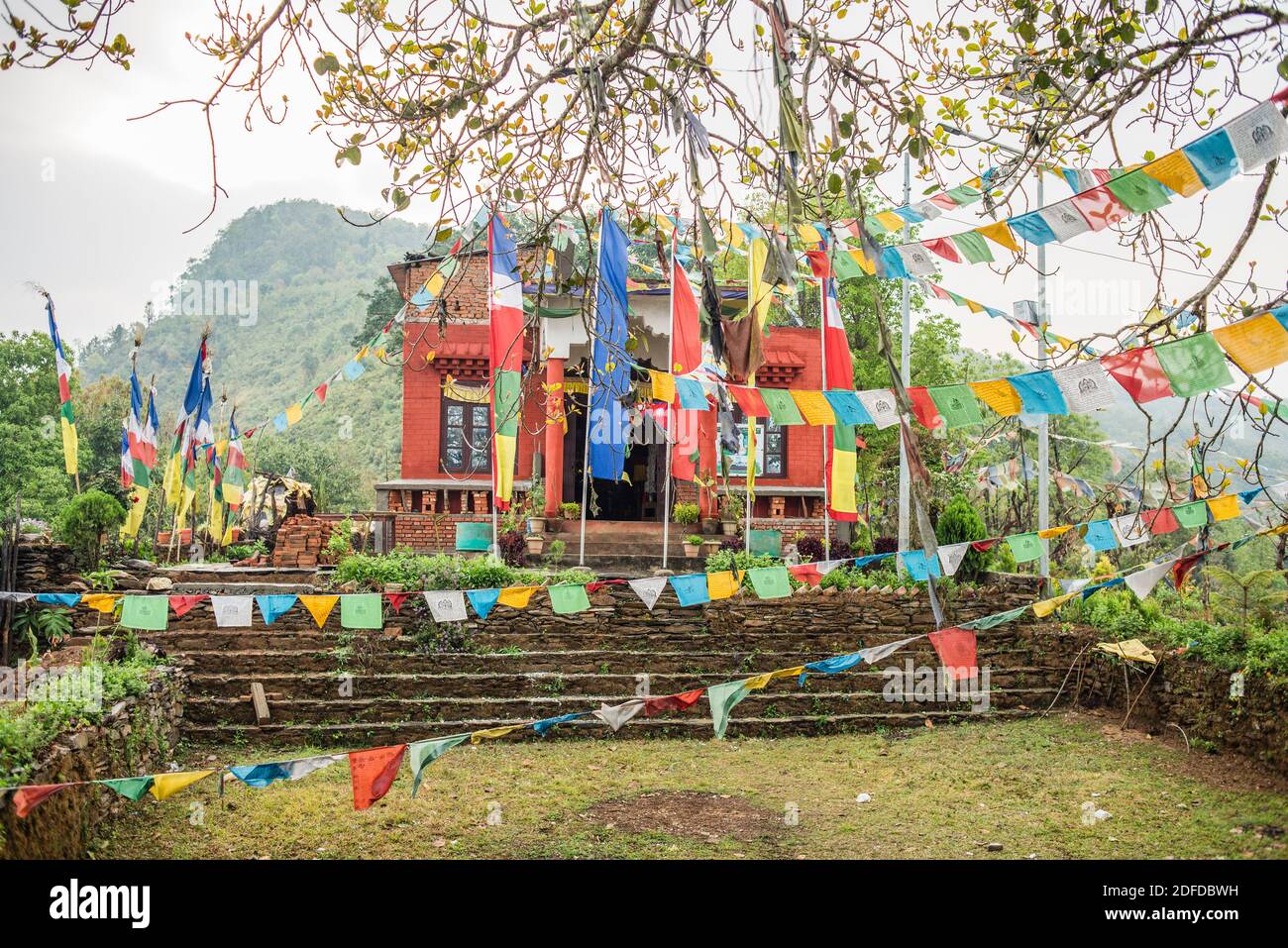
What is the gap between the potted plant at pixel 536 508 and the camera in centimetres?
1592

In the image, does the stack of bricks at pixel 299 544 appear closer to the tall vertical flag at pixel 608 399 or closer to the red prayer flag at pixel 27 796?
the tall vertical flag at pixel 608 399

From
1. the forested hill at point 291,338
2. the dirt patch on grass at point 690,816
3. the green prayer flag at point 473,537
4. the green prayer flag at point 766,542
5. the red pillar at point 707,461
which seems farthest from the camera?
the forested hill at point 291,338

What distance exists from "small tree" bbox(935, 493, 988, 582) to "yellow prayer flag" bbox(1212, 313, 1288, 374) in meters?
8.83

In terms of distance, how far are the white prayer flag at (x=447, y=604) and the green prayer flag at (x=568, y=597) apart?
940 millimetres

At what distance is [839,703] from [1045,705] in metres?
2.69

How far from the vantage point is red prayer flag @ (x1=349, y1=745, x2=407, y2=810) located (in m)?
4.86

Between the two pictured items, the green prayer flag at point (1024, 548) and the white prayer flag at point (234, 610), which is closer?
the white prayer flag at point (234, 610)

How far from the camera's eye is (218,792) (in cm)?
783

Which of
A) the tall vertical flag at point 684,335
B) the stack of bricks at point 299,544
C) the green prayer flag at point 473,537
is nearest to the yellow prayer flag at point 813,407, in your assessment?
the tall vertical flag at point 684,335

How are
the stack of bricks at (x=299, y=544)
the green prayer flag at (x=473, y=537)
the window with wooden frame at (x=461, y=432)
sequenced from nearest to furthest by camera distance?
the stack of bricks at (x=299, y=544), the green prayer flag at (x=473, y=537), the window with wooden frame at (x=461, y=432)
